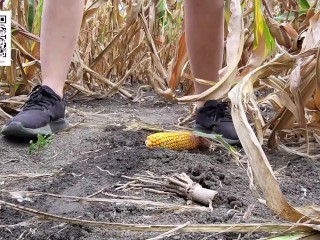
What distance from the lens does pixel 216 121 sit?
58.9 inches

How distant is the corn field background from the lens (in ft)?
2.23

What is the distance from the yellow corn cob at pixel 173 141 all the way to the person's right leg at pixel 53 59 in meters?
0.37

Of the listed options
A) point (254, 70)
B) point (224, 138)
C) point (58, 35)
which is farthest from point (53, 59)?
point (254, 70)

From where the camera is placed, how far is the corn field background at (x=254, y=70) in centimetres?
68

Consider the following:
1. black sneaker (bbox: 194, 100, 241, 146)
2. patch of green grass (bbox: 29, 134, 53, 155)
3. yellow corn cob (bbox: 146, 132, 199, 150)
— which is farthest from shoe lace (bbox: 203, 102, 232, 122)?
patch of green grass (bbox: 29, 134, 53, 155)

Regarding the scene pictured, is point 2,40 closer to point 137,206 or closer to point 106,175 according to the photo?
point 106,175

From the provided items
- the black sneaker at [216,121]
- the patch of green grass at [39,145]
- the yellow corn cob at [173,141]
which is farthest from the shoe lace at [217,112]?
the patch of green grass at [39,145]

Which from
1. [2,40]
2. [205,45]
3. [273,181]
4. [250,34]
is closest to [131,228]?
[273,181]

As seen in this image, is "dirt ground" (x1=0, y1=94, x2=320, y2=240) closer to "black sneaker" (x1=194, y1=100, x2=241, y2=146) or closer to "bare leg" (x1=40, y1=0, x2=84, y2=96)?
"black sneaker" (x1=194, y1=100, x2=241, y2=146)

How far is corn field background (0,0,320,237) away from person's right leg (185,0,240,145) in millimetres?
67

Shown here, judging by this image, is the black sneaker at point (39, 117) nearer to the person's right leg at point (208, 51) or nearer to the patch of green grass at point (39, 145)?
the patch of green grass at point (39, 145)

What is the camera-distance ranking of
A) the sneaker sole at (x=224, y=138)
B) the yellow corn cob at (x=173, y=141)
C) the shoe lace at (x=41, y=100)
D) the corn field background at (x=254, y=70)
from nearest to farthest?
the corn field background at (x=254, y=70) → the yellow corn cob at (x=173, y=141) → the sneaker sole at (x=224, y=138) → the shoe lace at (x=41, y=100)

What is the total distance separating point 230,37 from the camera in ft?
3.39

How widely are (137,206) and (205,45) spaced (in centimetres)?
73
